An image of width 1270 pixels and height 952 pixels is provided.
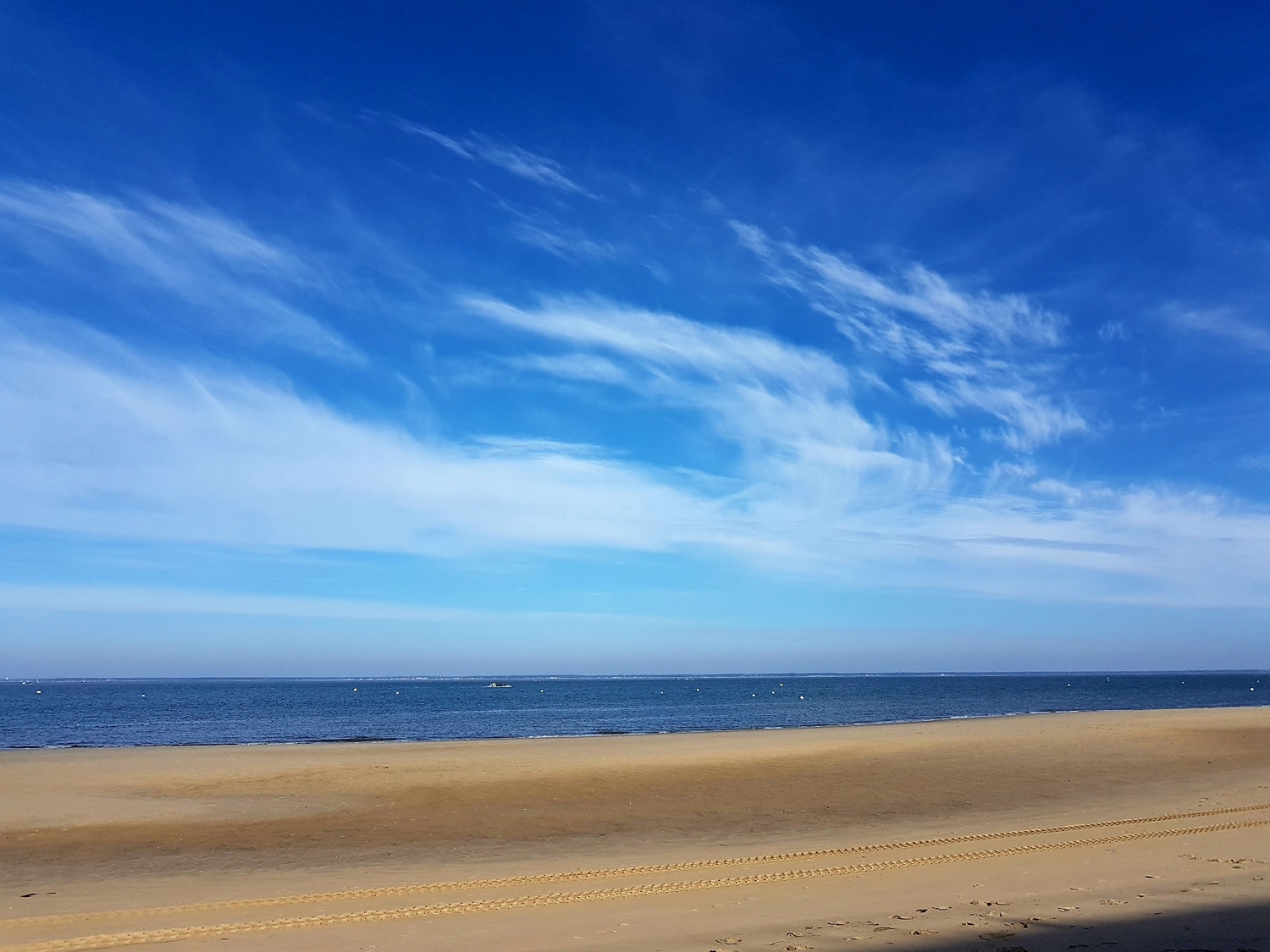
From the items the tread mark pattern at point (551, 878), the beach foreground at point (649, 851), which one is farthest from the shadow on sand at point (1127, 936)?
the tread mark pattern at point (551, 878)

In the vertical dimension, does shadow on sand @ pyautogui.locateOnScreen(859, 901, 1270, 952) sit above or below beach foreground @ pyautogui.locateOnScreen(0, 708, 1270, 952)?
above

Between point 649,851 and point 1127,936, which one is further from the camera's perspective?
point 649,851

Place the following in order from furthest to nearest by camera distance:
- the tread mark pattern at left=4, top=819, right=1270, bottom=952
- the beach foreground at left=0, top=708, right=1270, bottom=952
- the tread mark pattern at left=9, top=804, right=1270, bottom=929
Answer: the tread mark pattern at left=9, top=804, right=1270, bottom=929 → the beach foreground at left=0, top=708, right=1270, bottom=952 → the tread mark pattern at left=4, top=819, right=1270, bottom=952

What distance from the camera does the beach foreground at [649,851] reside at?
9164 mm

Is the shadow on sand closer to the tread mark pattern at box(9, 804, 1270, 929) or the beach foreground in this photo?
the beach foreground

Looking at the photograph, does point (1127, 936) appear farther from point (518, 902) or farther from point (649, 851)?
point (649, 851)

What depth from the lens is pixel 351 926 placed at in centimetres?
950

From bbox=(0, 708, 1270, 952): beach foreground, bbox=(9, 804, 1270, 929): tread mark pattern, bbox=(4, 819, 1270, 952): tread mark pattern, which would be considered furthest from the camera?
bbox=(9, 804, 1270, 929): tread mark pattern

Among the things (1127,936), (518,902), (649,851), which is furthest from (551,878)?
(1127,936)

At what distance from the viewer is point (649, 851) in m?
14.5

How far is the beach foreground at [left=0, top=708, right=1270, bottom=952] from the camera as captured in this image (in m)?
9.16

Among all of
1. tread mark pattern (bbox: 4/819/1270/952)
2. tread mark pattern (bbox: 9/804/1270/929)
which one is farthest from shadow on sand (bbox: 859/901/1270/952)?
tread mark pattern (bbox: 9/804/1270/929)

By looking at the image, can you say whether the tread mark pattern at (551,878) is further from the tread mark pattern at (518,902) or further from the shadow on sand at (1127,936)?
the shadow on sand at (1127,936)

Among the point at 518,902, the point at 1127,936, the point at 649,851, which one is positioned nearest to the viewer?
the point at 1127,936
